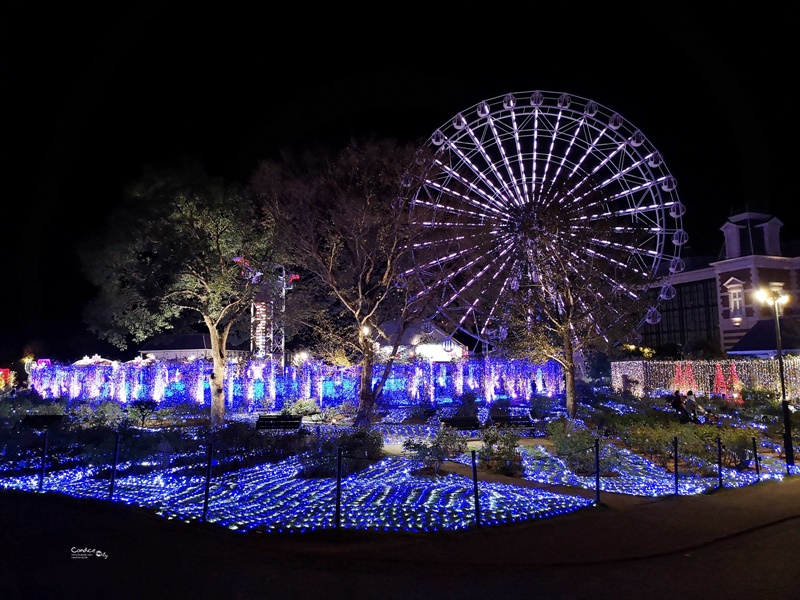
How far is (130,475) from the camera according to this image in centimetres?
1276

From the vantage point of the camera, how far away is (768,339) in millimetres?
32625

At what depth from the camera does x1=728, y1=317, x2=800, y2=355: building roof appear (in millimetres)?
29172

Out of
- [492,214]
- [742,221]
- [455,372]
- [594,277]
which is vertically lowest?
[455,372]

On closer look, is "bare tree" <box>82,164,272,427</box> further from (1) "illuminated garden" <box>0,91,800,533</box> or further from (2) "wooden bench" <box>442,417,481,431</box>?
(2) "wooden bench" <box>442,417,481,431</box>

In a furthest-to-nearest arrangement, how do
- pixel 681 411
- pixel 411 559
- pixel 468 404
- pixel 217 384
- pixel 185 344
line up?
pixel 185 344 → pixel 468 404 → pixel 217 384 → pixel 681 411 → pixel 411 559

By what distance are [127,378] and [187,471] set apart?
2428 cm

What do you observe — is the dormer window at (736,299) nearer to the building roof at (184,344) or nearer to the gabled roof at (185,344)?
the building roof at (184,344)

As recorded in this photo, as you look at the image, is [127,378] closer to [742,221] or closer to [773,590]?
[773,590]

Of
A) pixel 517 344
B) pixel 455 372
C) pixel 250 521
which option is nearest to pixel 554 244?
pixel 517 344

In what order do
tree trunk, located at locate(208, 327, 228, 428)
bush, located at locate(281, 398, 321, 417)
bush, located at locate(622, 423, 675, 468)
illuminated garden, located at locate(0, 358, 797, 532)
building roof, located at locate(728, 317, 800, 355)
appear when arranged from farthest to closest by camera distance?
building roof, located at locate(728, 317, 800, 355) < bush, located at locate(281, 398, 321, 417) < tree trunk, located at locate(208, 327, 228, 428) < bush, located at locate(622, 423, 675, 468) < illuminated garden, located at locate(0, 358, 797, 532)

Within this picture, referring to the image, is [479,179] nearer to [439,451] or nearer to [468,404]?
[468,404]

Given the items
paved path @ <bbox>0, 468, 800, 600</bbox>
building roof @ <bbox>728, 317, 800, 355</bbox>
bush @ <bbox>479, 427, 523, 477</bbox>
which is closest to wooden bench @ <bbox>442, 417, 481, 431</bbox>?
bush @ <bbox>479, 427, 523, 477</bbox>

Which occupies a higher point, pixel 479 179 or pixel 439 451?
pixel 479 179

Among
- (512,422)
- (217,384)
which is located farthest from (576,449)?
(217,384)
